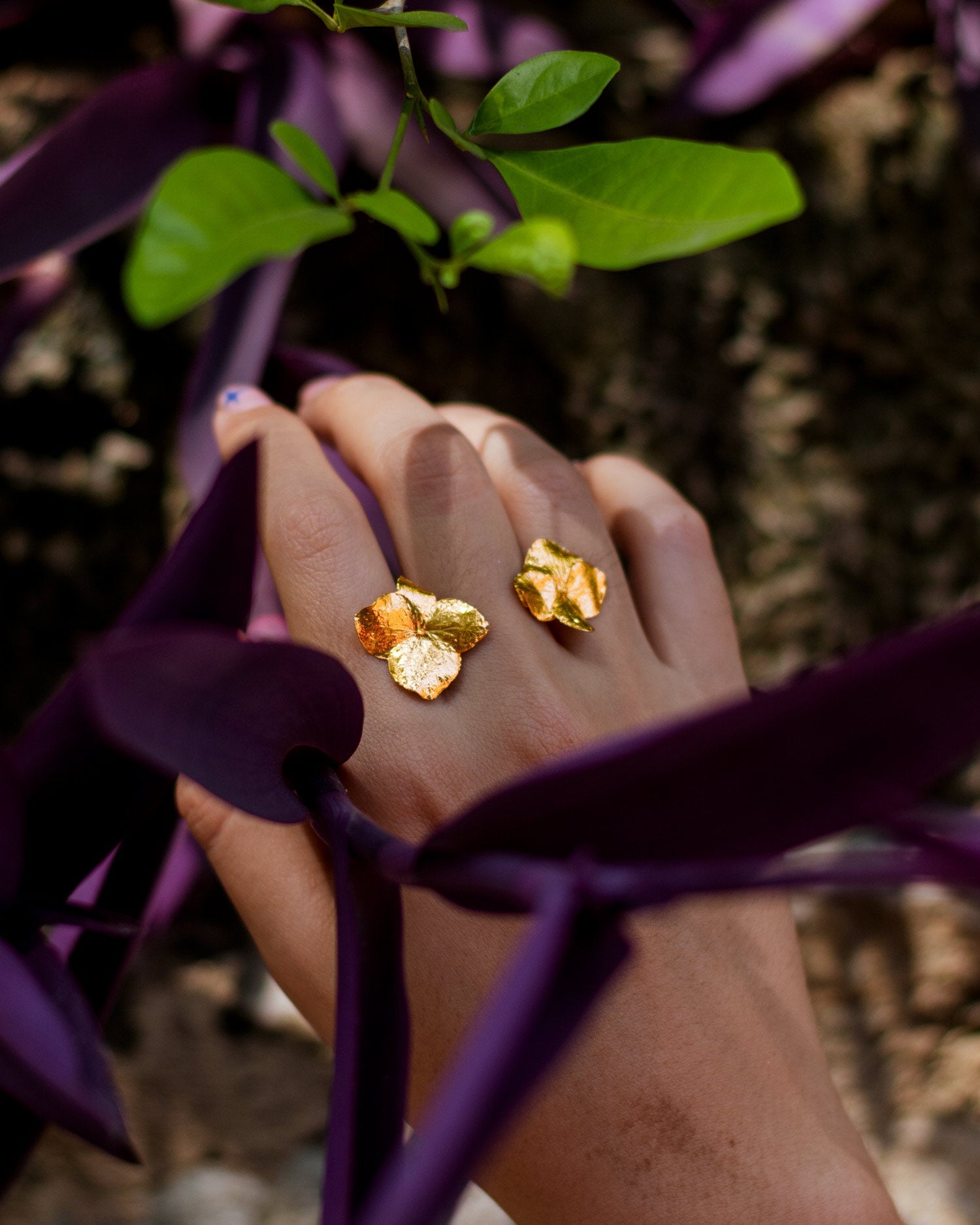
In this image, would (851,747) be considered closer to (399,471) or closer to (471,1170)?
(471,1170)

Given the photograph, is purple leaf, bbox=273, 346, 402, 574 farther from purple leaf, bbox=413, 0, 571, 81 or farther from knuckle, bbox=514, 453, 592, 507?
purple leaf, bbox=413, 0, 571, 81

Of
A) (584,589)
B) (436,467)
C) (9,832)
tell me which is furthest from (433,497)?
(9,832)

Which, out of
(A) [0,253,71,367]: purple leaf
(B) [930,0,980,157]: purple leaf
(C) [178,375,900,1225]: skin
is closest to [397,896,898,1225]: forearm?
(C) [178,375,900,1225]: skin

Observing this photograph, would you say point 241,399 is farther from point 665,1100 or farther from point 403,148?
point 665,1100

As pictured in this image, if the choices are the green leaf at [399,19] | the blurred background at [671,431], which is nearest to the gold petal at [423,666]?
the green leaf at [399,19]

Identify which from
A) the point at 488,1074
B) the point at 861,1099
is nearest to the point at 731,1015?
the point at 488,1074
